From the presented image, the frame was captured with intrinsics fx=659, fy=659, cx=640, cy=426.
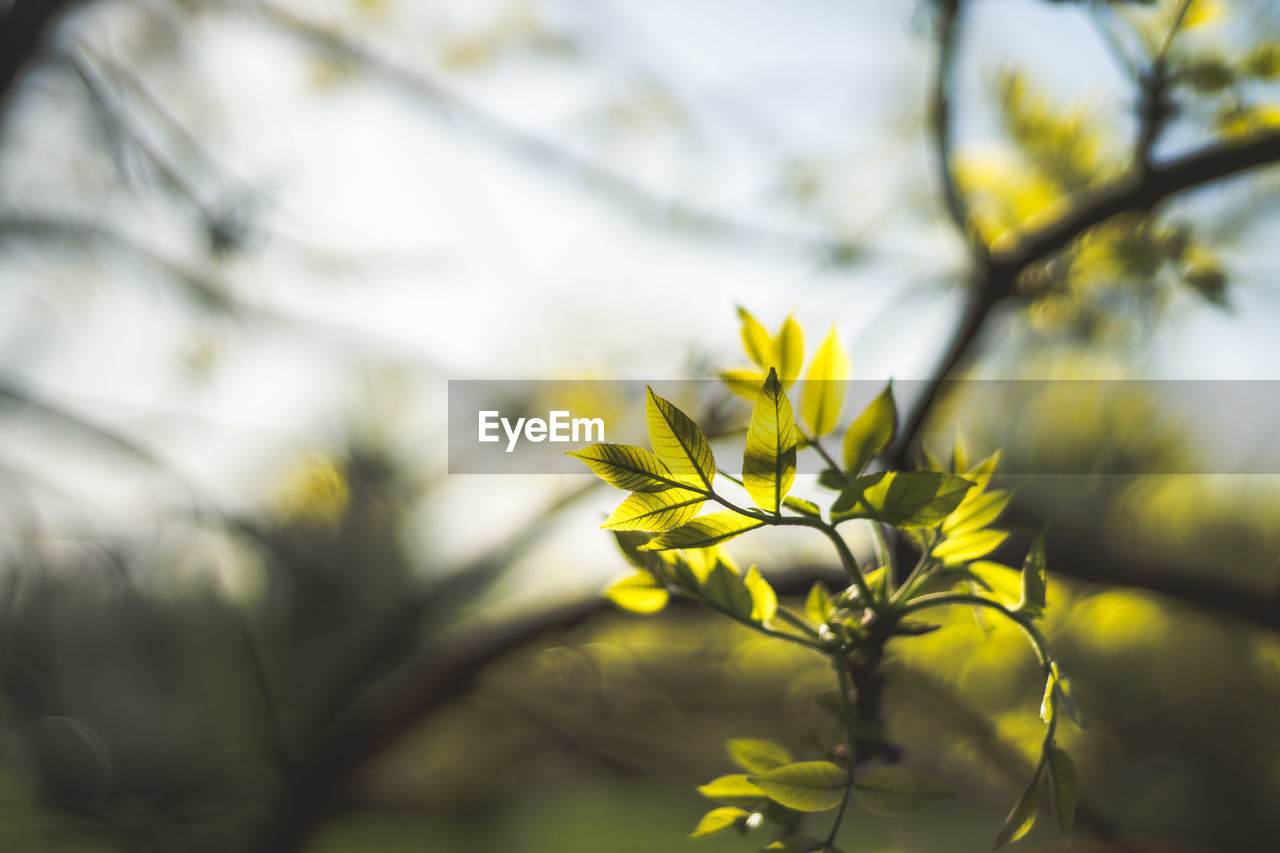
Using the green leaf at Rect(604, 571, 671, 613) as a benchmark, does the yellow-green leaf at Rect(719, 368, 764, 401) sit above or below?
above

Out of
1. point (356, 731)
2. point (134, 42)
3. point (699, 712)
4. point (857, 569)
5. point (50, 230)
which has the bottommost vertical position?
point (699, 712)

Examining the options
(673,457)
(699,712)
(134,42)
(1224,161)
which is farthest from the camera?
(699,712)

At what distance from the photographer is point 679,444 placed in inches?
4.3

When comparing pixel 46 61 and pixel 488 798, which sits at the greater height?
pixel 46 61

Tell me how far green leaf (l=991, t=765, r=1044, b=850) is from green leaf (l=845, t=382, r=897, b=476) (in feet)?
0.20

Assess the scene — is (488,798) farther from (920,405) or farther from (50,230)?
(920,405)

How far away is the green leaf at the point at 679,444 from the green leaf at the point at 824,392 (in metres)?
0.04

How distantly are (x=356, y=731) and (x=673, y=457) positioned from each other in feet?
1.45

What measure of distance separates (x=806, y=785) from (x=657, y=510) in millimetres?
63

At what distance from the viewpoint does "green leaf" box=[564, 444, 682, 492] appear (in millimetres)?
103

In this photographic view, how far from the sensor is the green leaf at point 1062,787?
0.36 feet

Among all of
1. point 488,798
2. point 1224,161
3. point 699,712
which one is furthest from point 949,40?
point 488,798

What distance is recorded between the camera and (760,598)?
0.14m

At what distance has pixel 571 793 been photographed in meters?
1.53
